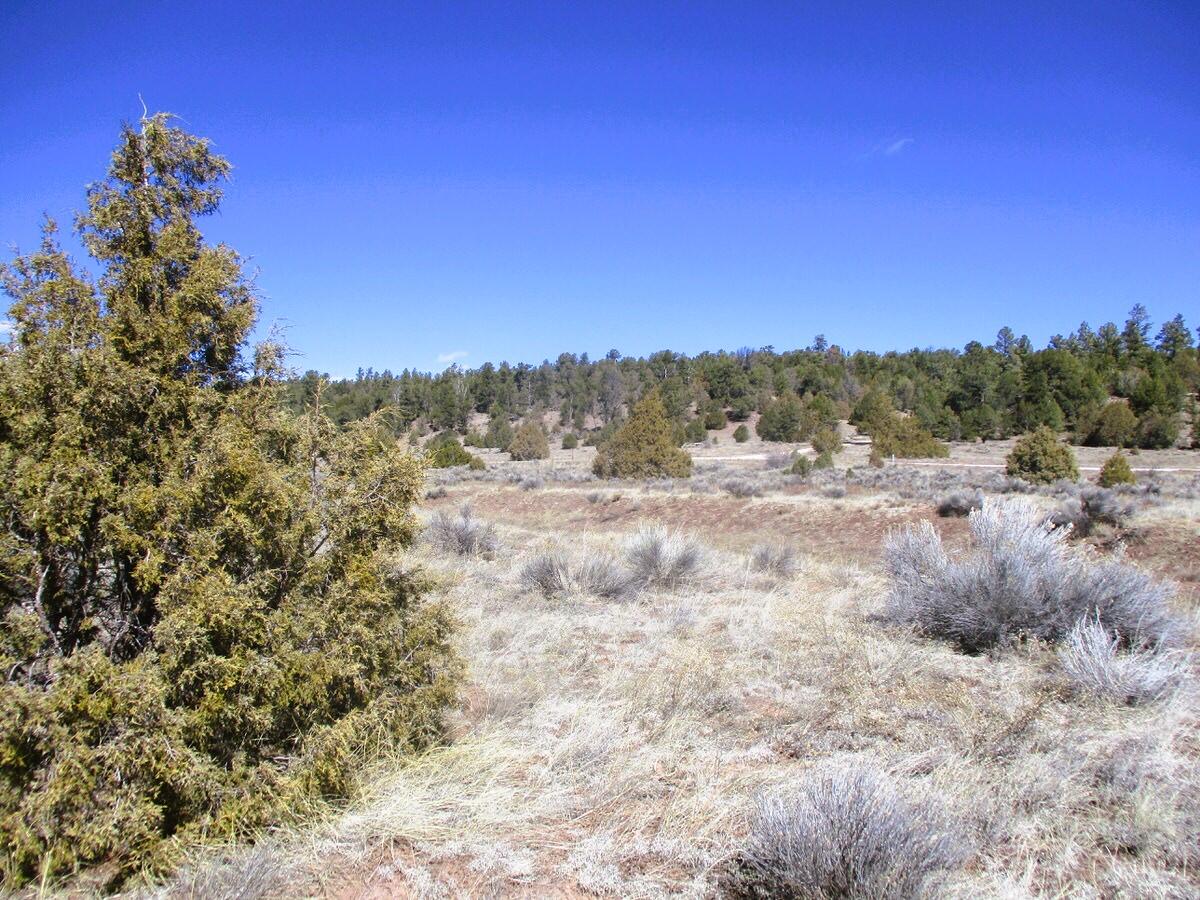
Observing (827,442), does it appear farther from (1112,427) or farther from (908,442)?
(1112,427)

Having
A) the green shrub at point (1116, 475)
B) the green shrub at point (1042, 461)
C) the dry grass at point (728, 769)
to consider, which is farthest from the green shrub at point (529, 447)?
the dry grass at point (728, 769)

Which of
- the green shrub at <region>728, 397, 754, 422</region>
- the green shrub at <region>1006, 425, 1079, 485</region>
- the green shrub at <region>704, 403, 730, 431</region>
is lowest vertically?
the green shrub at <region>1006, 425, 1079, 485</region>

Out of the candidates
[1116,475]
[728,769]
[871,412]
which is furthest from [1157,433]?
[728,769]

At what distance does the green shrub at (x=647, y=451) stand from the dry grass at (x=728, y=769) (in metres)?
20.9

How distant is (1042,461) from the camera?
2116cm

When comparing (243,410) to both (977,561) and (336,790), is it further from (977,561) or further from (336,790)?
(977,561)

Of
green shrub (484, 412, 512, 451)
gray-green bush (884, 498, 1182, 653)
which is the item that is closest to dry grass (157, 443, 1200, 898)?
gray-green bush (884, 498, 1182, 653)

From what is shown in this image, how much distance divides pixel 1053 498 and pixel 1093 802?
17728 millimetres

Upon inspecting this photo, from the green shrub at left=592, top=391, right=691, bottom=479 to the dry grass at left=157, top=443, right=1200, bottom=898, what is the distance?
20.9 metres

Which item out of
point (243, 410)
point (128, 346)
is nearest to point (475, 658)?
point (243, 410)

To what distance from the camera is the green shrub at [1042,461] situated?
2094 cm

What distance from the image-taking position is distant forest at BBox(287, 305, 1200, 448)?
44312 mm

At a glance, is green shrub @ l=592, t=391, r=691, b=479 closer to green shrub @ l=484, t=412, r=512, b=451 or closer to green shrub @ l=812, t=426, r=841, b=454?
green shrub @ l=812, t=426, r=841, b=454

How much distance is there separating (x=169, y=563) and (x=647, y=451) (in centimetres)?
2513
